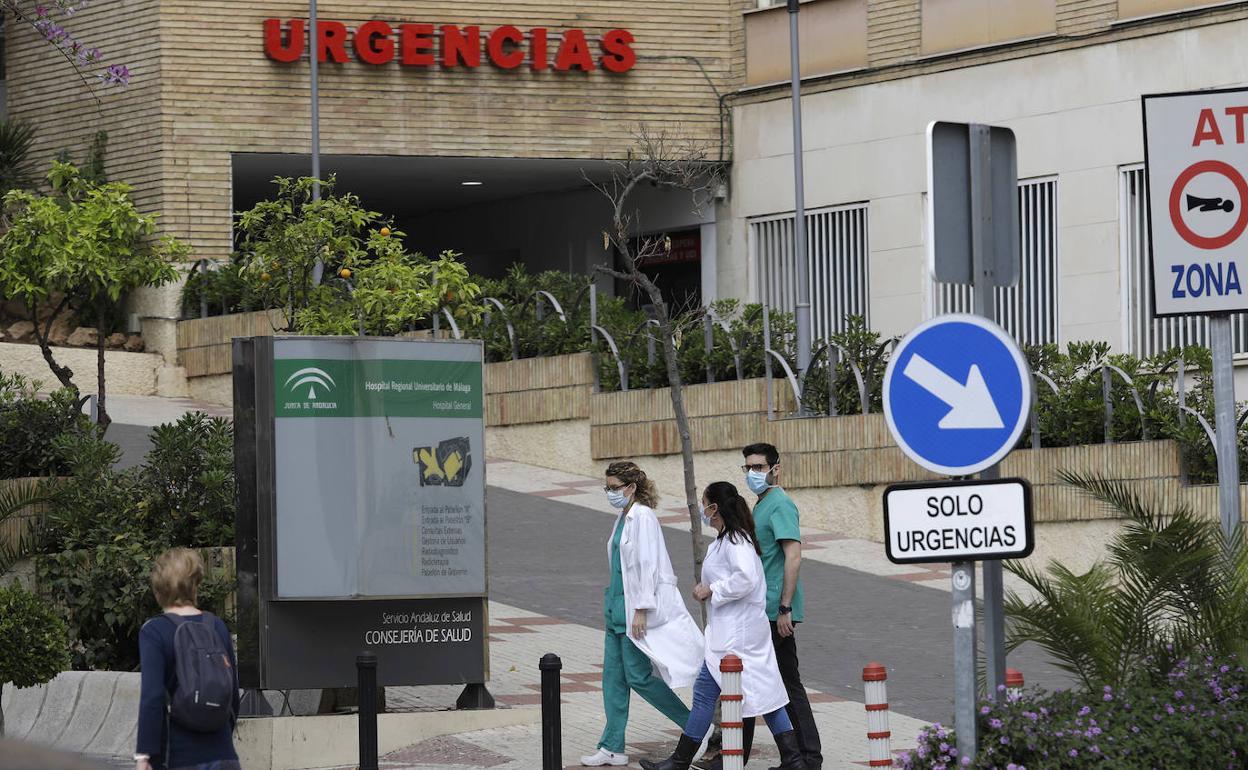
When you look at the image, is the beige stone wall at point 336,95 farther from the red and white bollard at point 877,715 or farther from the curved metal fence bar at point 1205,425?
the red and white bollard at point 877,715

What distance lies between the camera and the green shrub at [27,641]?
10.0 metres

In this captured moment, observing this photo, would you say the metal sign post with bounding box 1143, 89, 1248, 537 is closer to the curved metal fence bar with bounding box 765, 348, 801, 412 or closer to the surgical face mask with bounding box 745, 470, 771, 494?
the surgical face mask with bounding box 745, 470, 771, 494

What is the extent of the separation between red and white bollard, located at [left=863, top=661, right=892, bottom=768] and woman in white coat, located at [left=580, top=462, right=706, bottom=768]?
152 cm

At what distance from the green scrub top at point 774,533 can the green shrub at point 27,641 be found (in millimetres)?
3519

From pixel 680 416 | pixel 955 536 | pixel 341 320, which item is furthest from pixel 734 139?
pixel 955 536

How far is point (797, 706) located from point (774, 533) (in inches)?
33.9

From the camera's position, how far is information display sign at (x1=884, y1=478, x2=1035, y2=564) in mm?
6641

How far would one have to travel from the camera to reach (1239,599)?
8031 millimetres

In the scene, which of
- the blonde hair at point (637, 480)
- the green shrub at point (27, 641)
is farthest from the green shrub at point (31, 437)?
the blonde hair at point (637, 480)

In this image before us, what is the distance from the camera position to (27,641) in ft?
33.0

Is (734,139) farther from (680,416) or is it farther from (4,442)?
(680,416)

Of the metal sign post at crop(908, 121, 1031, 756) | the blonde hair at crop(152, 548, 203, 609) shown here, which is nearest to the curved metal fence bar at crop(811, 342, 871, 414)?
the metal sign post at crop(908, 121, 1031, 756)

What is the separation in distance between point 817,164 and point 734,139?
145cm

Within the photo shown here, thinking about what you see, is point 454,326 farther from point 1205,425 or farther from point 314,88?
point 1205,425
